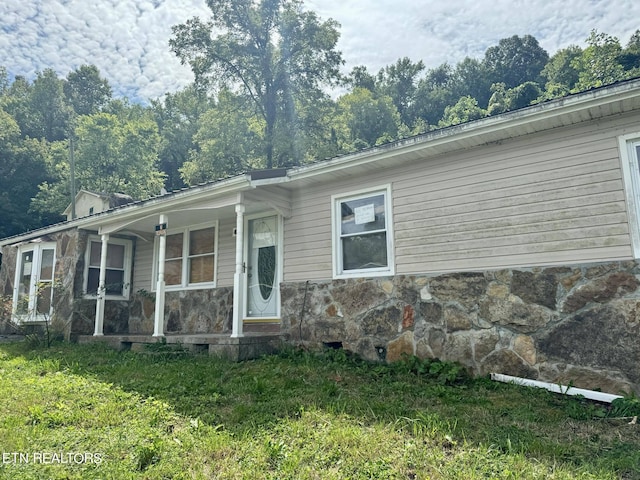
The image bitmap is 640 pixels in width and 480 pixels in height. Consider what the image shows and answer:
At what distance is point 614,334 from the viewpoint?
4441 millimetres

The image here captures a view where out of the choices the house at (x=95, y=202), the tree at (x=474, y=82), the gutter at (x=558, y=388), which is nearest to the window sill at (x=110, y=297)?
the house at (x=95, y=202)

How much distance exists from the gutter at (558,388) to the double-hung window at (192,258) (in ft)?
18.6

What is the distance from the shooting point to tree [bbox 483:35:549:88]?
102ft

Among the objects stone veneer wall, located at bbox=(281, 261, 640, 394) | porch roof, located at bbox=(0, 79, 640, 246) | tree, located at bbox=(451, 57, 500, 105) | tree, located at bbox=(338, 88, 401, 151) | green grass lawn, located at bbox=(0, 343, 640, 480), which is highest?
tree, located at bbox=(451, 57, 500, 105)

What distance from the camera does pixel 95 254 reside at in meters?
10.2

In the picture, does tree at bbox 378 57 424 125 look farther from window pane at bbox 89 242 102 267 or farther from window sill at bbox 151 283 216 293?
window sill at bbox 151 283 216 293

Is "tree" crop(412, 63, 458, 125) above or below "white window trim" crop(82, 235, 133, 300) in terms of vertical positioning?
above

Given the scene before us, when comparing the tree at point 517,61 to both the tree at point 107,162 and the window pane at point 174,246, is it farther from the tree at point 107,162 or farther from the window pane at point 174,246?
the window pane at point 174,246

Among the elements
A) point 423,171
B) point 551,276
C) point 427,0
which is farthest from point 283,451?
point 427,0

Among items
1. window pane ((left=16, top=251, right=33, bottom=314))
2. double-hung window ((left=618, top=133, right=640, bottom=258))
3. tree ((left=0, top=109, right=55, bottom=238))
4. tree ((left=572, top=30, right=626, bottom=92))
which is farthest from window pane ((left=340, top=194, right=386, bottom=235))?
tree ((left=0, top=109, right=55, bottom=238))

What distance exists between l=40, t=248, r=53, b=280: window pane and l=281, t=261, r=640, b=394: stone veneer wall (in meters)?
7.17

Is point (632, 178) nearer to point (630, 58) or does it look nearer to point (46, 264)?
point (46, 264)

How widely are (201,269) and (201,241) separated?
601mm

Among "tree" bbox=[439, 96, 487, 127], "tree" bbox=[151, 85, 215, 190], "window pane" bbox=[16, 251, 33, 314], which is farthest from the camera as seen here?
"tree" bbox=[151, 85, 215, 190]
